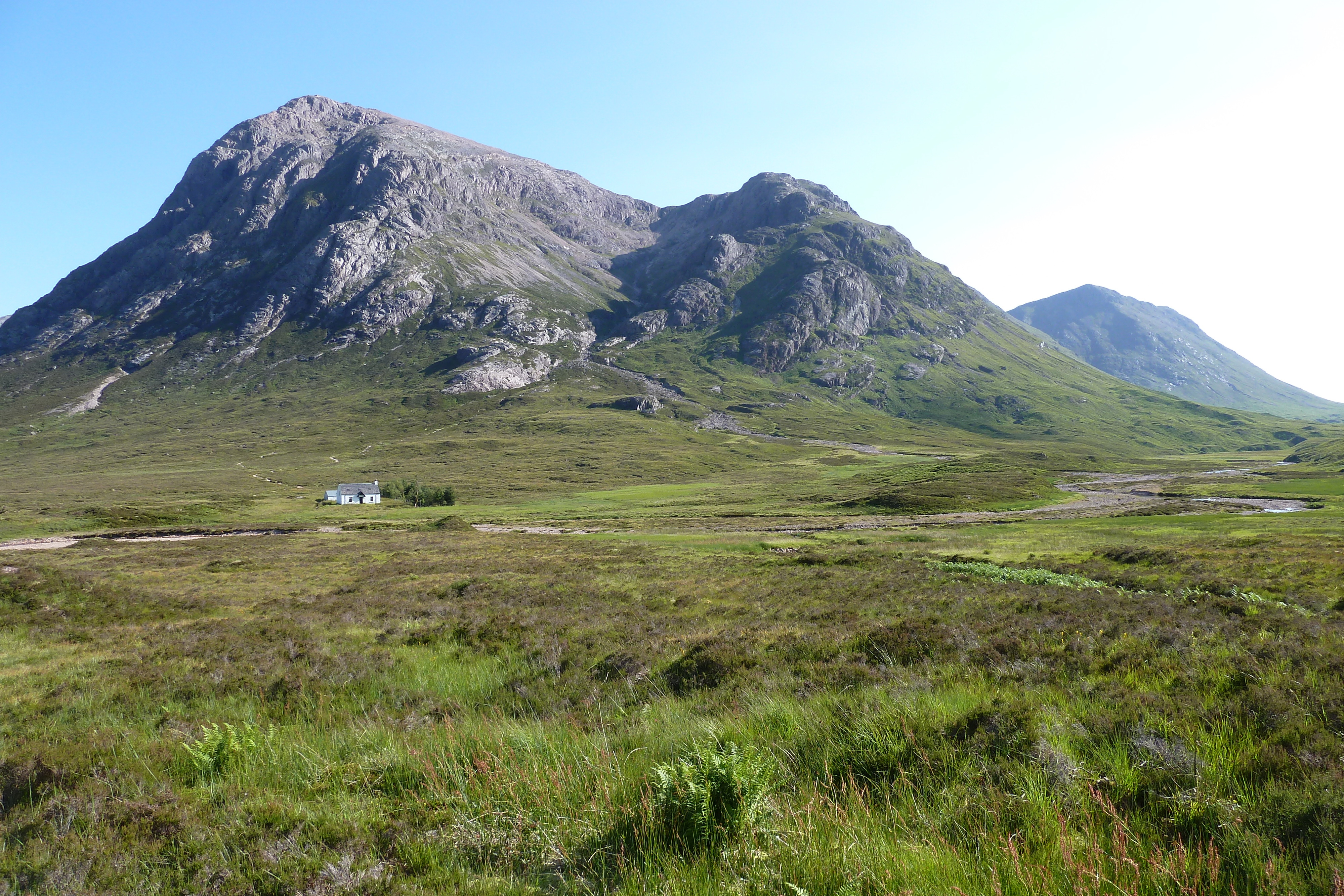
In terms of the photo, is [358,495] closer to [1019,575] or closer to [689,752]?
[1019,575]

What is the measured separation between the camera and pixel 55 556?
132 feet

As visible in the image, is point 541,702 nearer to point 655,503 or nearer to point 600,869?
point 600,869

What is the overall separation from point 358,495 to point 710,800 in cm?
12197

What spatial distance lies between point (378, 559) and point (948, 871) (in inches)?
1608

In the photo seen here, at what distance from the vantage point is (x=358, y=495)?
110 m

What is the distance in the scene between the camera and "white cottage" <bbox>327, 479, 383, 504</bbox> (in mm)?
108312

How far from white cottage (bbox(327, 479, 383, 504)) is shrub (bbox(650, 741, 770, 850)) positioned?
11694cm

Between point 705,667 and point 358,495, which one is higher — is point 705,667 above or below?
above

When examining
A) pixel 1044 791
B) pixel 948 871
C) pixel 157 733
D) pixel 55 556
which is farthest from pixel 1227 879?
pixel 55 556

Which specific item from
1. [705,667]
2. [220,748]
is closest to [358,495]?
[705,667]

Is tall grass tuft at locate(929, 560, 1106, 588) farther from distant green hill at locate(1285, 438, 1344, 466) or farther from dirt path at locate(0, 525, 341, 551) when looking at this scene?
distant green hill at locate(1285, 438, 1344, 466)

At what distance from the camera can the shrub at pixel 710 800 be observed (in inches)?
153

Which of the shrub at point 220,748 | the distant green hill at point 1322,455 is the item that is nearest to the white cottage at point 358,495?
the shrub at point 220,748

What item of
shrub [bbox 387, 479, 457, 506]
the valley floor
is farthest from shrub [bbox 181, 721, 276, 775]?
shrub [bbox 387, 479, 457, 506]
